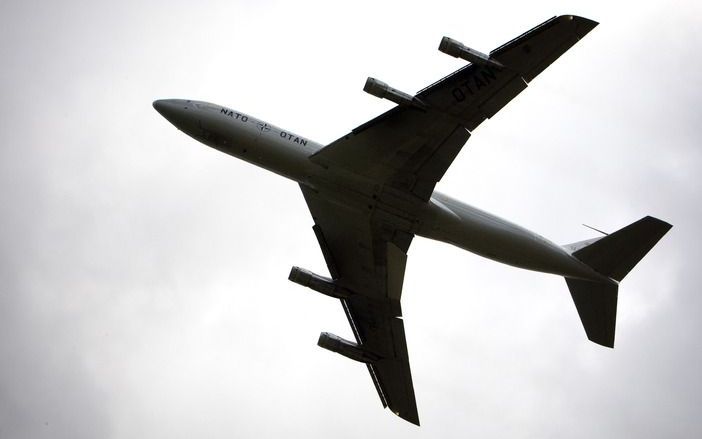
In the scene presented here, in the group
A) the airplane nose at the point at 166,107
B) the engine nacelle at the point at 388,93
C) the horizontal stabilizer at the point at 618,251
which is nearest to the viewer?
the engine nacelle at the point at 388,93

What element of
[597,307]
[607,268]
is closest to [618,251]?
[607,268]

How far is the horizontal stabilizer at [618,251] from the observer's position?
42656mm

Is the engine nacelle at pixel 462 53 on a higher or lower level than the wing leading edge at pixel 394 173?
higher

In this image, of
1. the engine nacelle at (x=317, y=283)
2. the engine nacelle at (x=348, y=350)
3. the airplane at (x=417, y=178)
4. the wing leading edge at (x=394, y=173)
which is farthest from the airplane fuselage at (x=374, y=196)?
the engine nacelle at (x=348, y=350)

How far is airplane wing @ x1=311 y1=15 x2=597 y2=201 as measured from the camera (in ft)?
122

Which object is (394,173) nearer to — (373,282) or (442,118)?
(442,118)

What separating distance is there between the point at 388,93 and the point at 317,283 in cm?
1326

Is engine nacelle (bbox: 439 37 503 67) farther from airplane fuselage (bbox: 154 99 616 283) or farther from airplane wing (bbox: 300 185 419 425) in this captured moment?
airplane wing (bbox: 300 185 419 425)

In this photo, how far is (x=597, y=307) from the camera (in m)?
43.6

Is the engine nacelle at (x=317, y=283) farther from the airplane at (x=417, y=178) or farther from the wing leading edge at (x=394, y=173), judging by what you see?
the airplane at (x=417, y=178)

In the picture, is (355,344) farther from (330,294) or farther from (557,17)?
(557,17)

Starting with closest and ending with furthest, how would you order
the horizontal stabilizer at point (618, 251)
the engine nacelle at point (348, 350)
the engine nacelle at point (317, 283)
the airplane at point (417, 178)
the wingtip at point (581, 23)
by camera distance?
1. the wingtip at point (581, 23)
2. the airplane at point (417, 178)
3. the horizontal stabilizer at point (618, 251)
4. the engine nacelle at point (317, 283)
5. the engine nacelle at point (348, 350)

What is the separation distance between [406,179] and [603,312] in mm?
12012

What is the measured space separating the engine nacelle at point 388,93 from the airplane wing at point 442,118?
318mm
